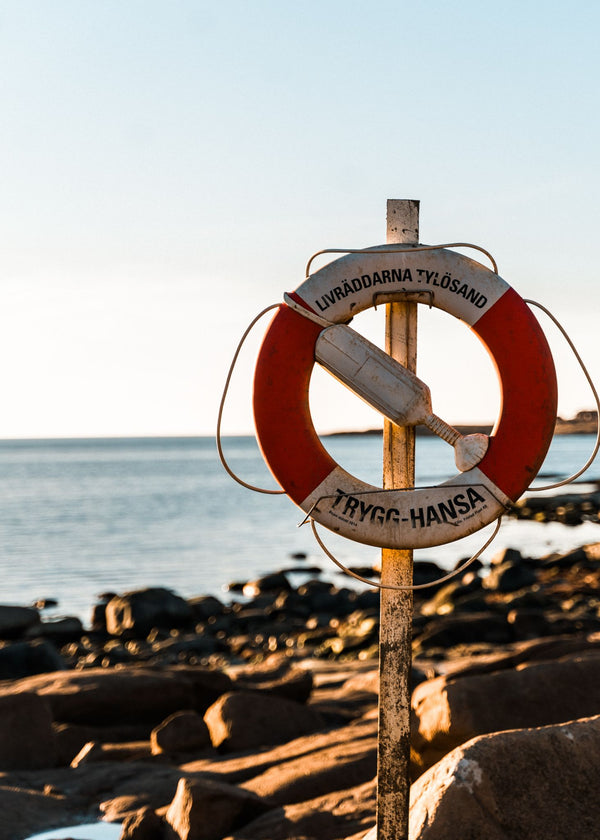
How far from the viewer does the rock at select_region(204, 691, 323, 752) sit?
5387 mm

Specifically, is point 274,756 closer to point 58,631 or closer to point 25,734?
point 25,734

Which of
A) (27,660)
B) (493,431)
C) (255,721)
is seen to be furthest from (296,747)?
(27,660)

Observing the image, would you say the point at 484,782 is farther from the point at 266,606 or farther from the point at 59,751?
the point at 266,606

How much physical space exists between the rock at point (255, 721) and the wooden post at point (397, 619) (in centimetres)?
227

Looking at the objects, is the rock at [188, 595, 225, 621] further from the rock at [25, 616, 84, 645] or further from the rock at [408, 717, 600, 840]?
the rock at [408, 717, 600, 840]

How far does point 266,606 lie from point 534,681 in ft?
33.8

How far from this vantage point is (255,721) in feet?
17.9

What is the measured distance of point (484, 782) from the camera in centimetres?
313

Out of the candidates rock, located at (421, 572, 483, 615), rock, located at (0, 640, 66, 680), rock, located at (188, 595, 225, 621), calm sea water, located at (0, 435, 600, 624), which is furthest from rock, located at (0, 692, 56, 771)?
calm sea water, located at (0, 435, 600, 624)

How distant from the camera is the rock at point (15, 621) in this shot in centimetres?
1263

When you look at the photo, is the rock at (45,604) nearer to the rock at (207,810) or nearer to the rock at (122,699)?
the rock at (122,699)

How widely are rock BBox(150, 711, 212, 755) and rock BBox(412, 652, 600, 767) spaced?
1.55m

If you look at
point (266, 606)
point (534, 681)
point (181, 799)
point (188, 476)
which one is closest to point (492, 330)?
point (534, 681)

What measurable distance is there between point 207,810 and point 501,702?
136 cm
